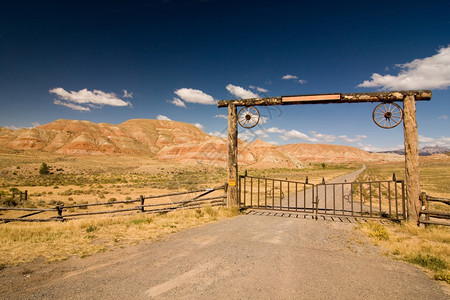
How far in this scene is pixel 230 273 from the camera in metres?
4.57

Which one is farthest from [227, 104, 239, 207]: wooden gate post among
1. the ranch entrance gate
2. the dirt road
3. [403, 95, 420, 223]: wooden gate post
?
[403, 95, 420, 223]: wooden gate post

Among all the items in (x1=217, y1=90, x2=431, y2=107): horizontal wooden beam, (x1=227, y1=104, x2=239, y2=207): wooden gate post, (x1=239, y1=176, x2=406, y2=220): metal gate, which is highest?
(x1=217, y1=90, x2=431, y2=107): horizontal wooden beam

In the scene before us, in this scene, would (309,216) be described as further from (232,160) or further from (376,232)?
(232,160)

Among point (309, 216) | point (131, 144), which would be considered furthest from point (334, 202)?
point (131, 144)

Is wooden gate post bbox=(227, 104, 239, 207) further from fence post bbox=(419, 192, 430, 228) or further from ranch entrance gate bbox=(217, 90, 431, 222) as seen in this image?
fence post bbox=(419, 192, 430, 228)

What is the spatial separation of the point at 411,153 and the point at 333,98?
3174mm

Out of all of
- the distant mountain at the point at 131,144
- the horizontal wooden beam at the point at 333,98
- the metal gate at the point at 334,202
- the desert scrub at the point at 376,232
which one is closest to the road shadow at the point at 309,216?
the metal gate at the point at 334,202

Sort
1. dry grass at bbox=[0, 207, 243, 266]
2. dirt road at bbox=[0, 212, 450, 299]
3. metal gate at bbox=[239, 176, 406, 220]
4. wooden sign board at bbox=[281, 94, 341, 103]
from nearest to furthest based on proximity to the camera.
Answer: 1. dirt road at bbox=[0, 212, 450, 299]
2. dry grass at bbox=[0, 207, 243, 266]
3. metal gate at bbox=[239, 176, 406, 220]
4. wooden sign board at bbox=[281, 94, 341, 103]

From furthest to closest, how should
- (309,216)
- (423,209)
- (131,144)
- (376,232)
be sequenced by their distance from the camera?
1. (131,144)
2. (309,216)
3. (423,209)
4. (376,232)

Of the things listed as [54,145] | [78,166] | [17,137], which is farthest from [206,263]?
[17,137]

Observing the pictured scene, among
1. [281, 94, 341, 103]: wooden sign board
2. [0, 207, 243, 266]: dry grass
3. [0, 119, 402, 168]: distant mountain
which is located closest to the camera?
[0, 207, 243, 266]: dry grass

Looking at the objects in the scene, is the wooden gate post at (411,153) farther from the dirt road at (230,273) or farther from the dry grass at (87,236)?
the dry grass at (87,236)

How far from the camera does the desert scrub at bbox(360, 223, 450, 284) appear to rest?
4.88m

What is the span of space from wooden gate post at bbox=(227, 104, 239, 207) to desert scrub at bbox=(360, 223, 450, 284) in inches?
187
